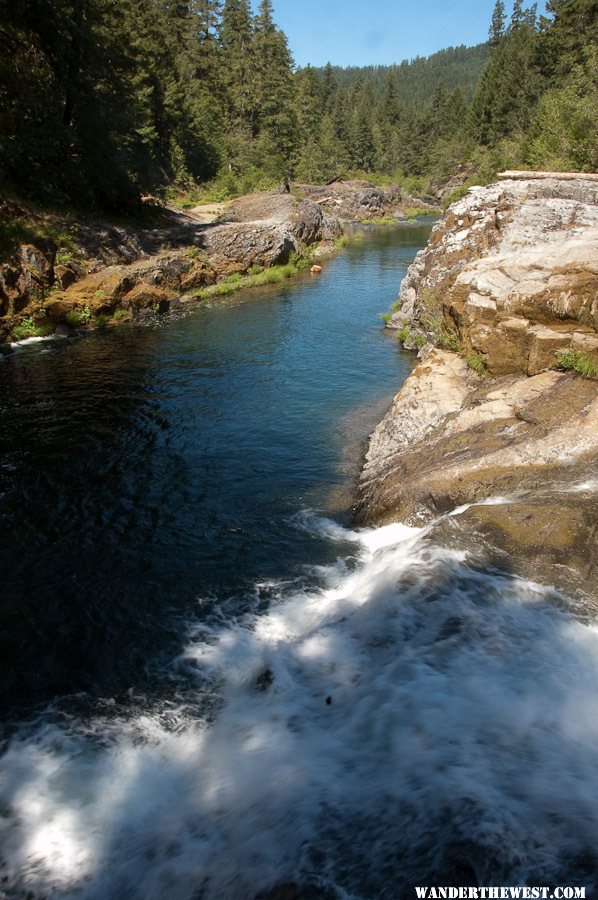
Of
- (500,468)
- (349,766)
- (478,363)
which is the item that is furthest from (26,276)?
(349,766)

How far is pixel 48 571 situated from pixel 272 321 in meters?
17.4

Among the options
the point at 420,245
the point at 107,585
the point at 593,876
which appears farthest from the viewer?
the point at 420,245

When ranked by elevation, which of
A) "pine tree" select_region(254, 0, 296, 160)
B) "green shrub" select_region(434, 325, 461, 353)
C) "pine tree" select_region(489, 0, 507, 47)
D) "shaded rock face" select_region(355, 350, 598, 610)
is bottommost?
"shaded rock face" select_region(355, 350, 598, 610)

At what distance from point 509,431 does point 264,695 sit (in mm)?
5804

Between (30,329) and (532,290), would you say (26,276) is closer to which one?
(30,329)

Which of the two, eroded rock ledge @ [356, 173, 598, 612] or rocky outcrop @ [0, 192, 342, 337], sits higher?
rocky outcrop @ [0, 192, 342, 337]

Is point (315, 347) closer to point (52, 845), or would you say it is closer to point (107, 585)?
point (107, 585)

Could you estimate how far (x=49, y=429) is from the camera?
1302cm

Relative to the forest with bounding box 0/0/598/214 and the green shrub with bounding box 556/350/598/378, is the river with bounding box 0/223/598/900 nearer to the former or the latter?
the green shrub with bounding box 556/350/598/378

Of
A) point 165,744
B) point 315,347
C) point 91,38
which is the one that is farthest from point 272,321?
point 165,744

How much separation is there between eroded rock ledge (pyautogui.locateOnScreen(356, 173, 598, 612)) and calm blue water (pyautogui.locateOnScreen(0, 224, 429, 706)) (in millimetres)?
1489

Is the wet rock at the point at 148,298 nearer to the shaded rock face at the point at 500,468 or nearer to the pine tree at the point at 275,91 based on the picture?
the shaded rock face at the point at 500,468

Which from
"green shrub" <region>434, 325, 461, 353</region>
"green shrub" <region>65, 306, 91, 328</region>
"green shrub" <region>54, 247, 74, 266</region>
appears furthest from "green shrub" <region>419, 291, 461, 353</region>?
"green shrub" <region>54, 247, 74, 266</region>

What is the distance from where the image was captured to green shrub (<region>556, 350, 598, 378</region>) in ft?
31.0
